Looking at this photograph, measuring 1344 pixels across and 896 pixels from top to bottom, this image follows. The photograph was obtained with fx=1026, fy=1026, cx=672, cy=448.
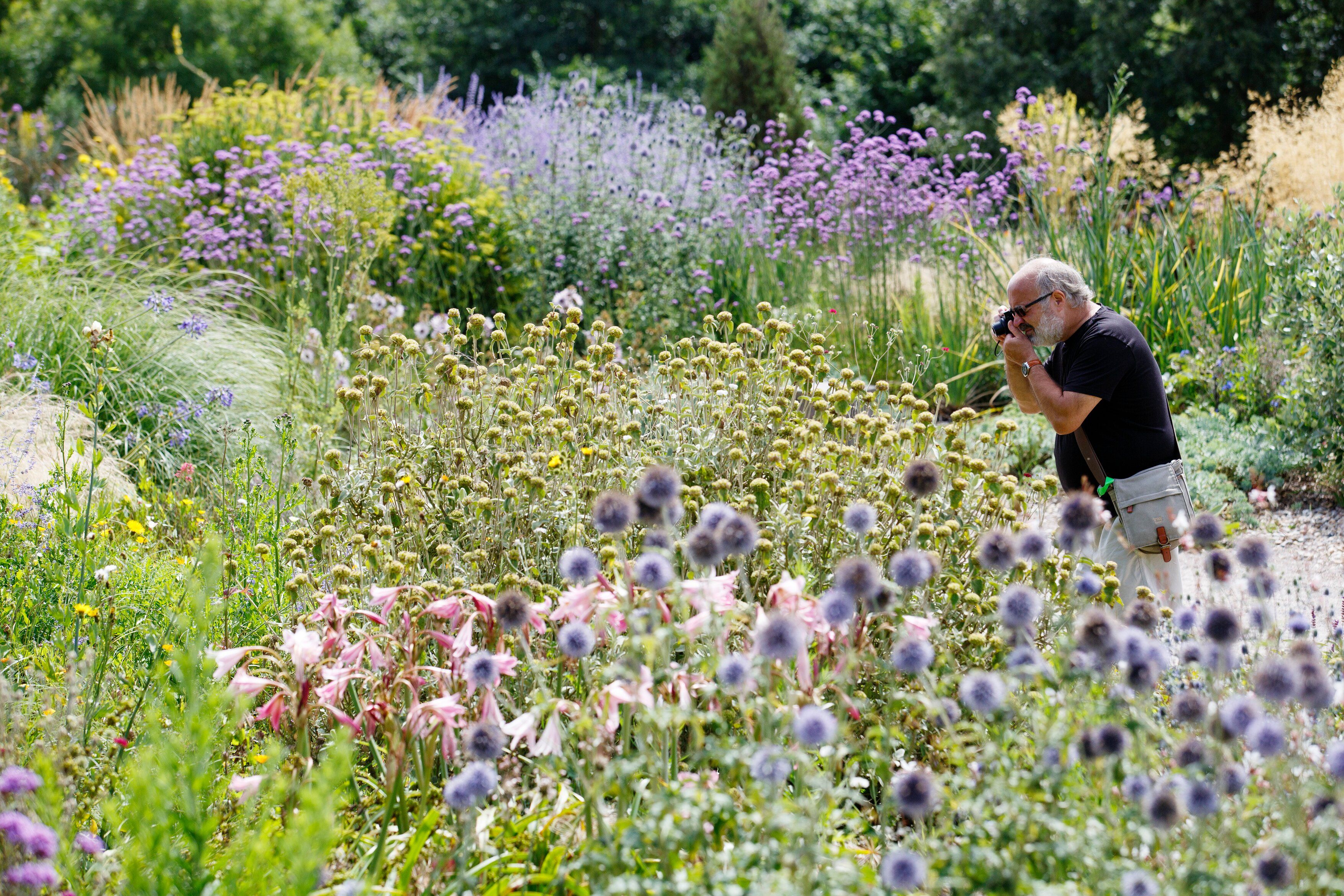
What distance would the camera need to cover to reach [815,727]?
164cm

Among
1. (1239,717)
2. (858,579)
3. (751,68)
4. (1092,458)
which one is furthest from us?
(751,68)

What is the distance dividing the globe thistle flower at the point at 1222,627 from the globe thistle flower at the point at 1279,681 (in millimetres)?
69

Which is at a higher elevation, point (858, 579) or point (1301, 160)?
point (1301, 160)

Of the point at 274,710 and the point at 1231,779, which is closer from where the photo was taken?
the point at 1231,779

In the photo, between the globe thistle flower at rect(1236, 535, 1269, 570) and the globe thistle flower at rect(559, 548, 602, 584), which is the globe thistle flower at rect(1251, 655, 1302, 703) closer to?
the globe thistle flower at rect(1236, 535, 1269, 570)

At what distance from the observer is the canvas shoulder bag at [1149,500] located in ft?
11.8

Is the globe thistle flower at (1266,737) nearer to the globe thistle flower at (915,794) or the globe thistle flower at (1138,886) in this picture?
the globe thistle flower at (1138,886)

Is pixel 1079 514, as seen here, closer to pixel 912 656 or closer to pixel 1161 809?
pixel 912 656

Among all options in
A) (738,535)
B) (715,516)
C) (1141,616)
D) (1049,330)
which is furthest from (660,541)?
(1049,330)

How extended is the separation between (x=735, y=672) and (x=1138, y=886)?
69 cm

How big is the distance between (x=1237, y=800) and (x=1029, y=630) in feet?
2.76

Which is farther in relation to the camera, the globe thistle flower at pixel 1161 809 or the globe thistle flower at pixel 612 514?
the globe thistle flower at pixel 612 514

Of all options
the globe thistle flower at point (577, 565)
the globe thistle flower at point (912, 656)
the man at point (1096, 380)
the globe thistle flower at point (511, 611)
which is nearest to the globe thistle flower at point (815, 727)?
the globe thistle flower at point (912, 656)

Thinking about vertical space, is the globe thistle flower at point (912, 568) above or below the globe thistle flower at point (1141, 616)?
above
